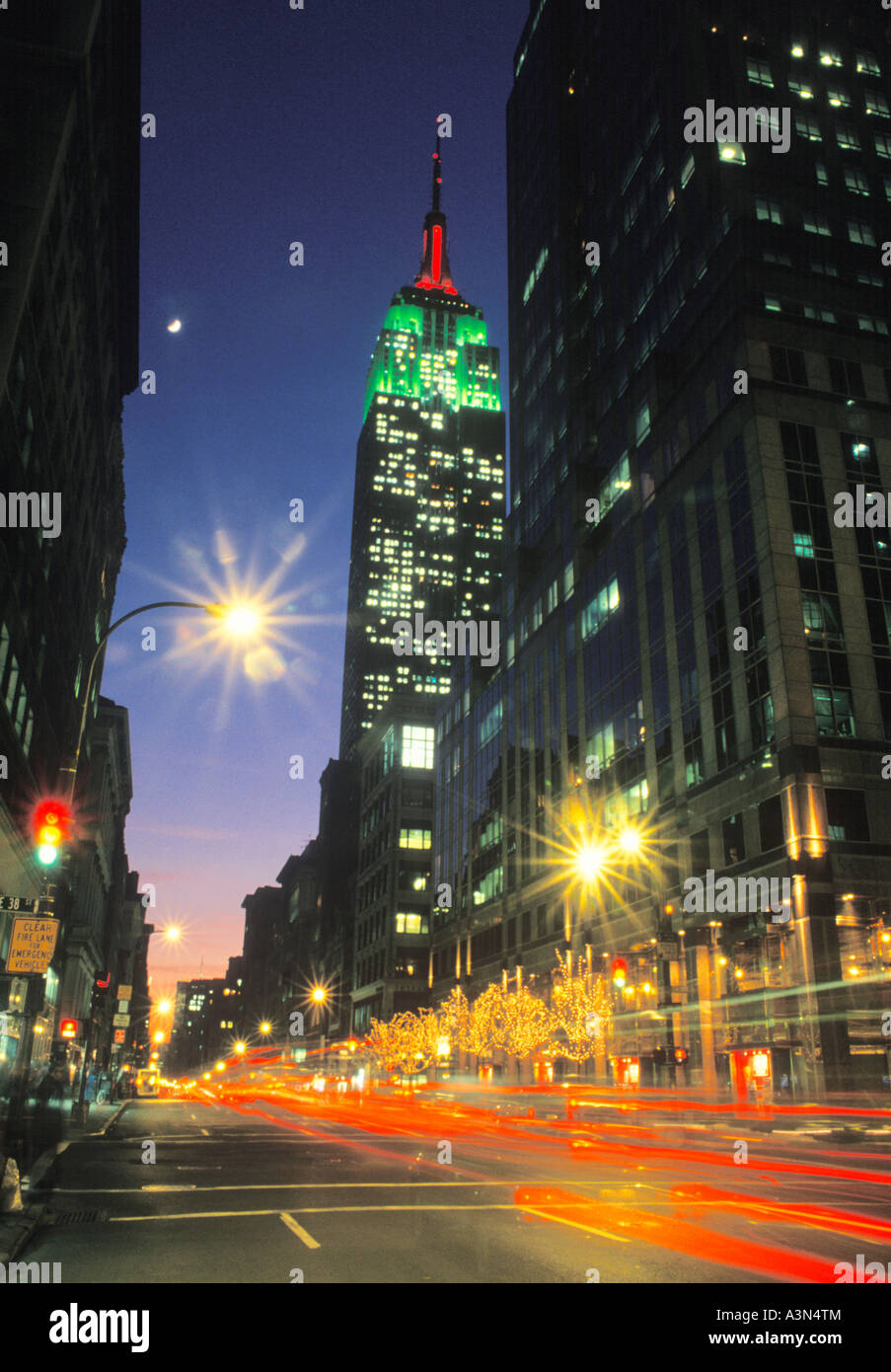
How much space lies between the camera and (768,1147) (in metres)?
23.4

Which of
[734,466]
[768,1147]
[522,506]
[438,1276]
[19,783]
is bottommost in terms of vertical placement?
[768,1147]

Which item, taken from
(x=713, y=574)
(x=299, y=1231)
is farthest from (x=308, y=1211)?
(x=713, y=574)

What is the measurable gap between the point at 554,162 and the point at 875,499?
208 ft

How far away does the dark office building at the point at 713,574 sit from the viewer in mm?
40094

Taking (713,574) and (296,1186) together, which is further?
(713,574)

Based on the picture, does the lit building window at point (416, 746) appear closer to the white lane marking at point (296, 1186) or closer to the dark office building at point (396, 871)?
the dark office building at point (396, 871)

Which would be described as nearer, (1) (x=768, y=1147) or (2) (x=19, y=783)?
(1) (x=768, y=1147)

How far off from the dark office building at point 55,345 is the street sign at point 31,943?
6.69ft
